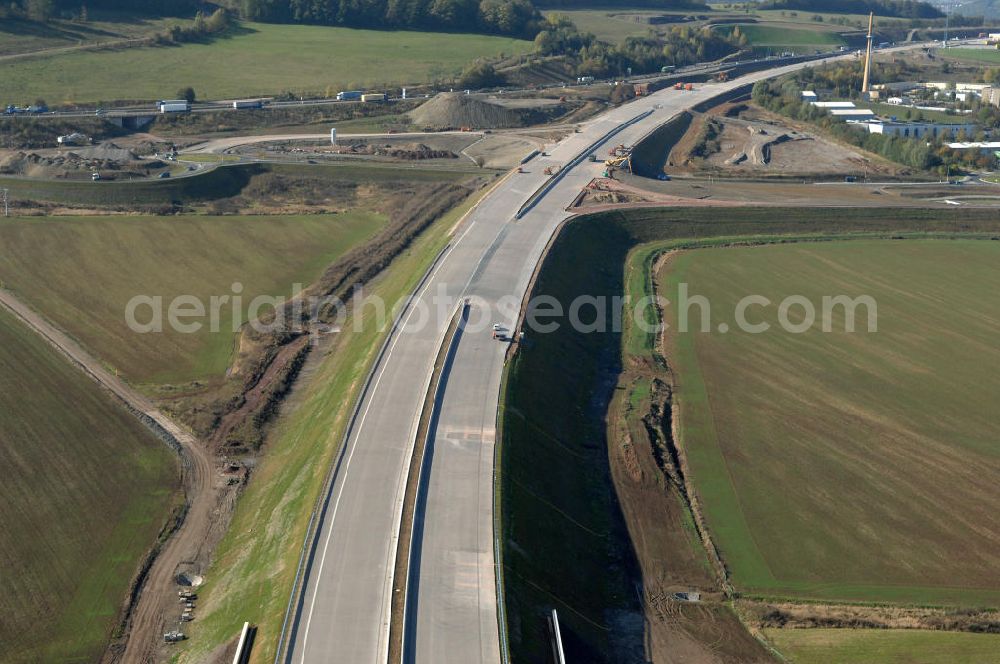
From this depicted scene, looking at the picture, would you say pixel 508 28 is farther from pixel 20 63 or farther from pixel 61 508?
pixel 61 508

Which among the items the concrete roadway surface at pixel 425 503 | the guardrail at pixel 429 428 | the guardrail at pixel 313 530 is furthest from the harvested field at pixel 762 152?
the guardrail at pixel 313 530

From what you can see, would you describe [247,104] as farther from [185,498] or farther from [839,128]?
A: [185,498]

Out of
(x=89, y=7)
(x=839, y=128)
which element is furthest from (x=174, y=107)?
(x=839, y=128)

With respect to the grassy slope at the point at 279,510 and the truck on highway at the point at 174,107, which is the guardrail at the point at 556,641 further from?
the truck on highway at the point at 174,107

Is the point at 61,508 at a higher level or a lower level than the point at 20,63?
lower

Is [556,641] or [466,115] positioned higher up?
[466,115]

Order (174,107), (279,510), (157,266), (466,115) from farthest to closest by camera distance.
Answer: (466,115)
(174,107)
(157,266)
(279,510)

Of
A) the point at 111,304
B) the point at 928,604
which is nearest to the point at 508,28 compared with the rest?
the point at 111,304
